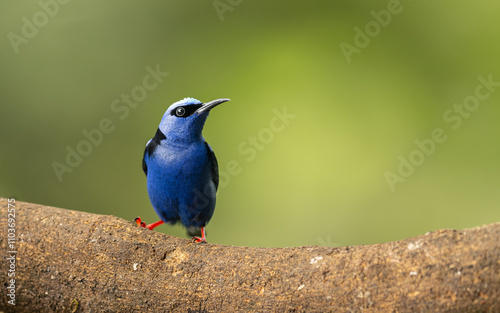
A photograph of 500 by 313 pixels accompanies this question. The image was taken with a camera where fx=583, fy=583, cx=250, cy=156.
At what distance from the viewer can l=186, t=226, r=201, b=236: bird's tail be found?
5.05 metres

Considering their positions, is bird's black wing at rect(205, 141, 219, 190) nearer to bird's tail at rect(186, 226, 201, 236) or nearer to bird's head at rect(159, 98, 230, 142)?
bird's head at rect(159, 98, 230, 142)

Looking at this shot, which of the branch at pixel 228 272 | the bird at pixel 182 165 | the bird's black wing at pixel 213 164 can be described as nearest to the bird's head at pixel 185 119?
the bird at pixel 182 165

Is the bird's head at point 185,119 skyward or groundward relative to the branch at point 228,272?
skyward

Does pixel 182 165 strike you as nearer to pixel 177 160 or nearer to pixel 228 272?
pixel 177 160

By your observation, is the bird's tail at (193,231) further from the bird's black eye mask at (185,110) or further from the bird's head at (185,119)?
the bird's black eye mask at (185,110)

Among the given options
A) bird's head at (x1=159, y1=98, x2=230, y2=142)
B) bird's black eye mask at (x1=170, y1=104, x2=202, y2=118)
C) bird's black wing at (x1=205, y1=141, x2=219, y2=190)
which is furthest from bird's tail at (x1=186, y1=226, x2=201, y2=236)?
bird's black eye mask at (x1=170, y1=104, x2=202, y2=118)

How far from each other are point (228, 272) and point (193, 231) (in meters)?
2.12

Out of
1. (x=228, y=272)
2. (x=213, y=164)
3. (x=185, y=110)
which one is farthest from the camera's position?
(x=213, y=164)

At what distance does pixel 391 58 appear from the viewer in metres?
7.09

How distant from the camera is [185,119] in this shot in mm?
4723

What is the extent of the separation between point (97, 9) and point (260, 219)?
341 cm

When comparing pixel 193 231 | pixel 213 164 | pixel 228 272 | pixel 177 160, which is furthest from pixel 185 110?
pixel 228 272

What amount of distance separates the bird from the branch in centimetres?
140

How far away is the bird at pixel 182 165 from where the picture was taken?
4754 mm
